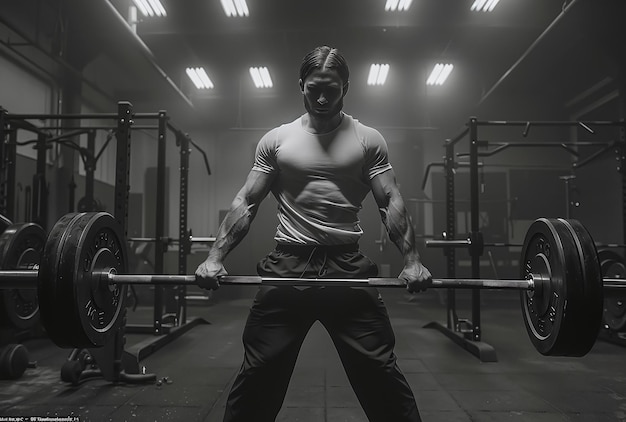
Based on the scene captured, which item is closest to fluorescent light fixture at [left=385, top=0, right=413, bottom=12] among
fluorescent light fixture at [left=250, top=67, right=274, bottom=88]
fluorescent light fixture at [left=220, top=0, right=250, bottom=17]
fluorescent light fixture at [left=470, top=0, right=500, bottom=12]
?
fluorescent light fixture at [left=470, top=0, right=500, bottom=12]

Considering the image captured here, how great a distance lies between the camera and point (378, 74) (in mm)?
5910

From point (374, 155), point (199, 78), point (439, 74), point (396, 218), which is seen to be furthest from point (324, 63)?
point (199, 78)

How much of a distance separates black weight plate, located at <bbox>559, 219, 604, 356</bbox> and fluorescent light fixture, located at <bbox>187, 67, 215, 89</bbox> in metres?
5.39

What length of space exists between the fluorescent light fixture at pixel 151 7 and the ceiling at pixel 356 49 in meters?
0.08

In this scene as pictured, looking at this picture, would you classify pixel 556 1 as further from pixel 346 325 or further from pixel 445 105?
pixel 346 325

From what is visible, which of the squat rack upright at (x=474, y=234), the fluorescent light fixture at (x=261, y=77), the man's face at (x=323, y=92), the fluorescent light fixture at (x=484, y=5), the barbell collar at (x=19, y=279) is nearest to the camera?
the man's face at (x=323, y=92)

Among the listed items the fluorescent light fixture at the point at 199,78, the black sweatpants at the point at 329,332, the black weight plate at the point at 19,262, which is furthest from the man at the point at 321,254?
the fluorescent light fixture at the point at 199,78

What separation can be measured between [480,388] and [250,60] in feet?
14.8

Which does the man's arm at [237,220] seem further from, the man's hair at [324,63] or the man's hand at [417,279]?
the man's hand at [417,279]

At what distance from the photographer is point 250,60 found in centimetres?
557

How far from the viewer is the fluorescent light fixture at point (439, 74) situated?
5707 mm

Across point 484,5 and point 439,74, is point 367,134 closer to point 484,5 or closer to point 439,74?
point 484,5

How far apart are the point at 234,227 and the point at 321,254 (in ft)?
0.96

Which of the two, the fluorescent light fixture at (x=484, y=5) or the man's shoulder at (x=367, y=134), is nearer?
the man's shoulder at (x=367, y=134)
